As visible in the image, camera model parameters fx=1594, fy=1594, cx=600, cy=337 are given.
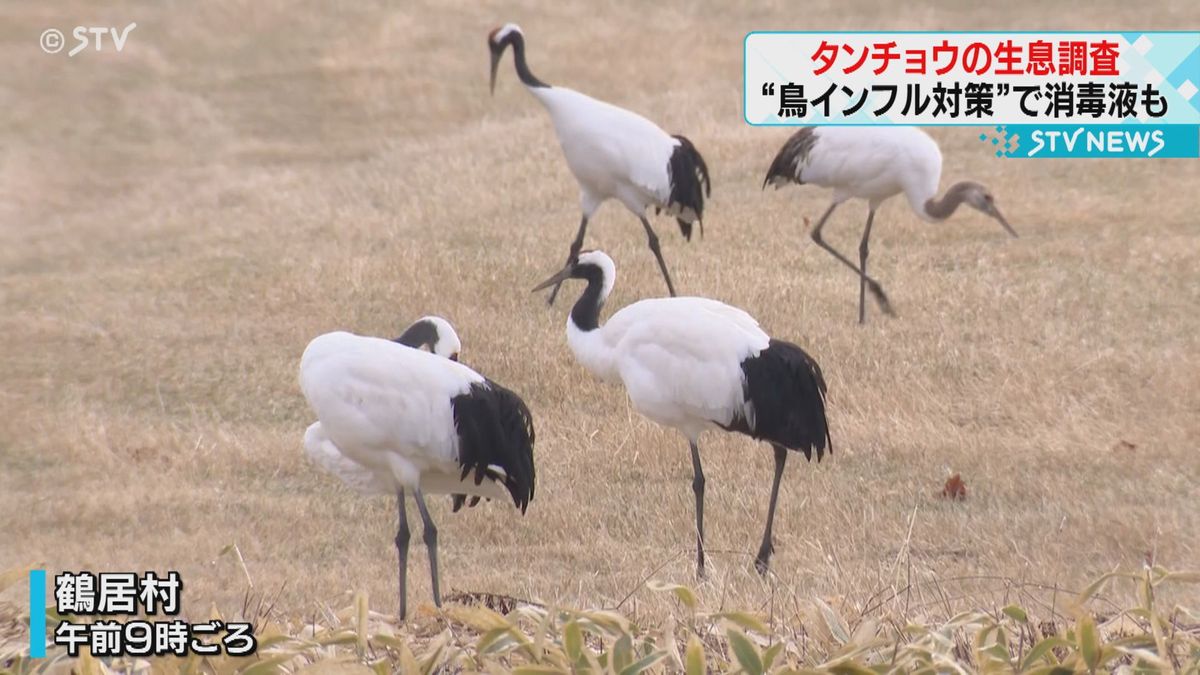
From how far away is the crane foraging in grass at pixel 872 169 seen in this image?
11273mm

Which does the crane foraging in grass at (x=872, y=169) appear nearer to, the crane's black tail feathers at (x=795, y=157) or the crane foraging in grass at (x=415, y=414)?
the crane's black tail feathers at (x=795, y=157)

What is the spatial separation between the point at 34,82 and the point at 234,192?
571 centimetres

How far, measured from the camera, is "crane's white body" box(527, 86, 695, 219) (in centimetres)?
1075

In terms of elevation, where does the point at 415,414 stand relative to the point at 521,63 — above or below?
below

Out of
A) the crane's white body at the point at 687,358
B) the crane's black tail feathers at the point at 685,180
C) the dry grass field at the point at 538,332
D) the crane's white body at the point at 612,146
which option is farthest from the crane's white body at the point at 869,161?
the crane's white body at the point at 687,358

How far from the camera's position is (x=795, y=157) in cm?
1154

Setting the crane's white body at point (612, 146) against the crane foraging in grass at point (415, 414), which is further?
the crane's white body at point (612, 146)

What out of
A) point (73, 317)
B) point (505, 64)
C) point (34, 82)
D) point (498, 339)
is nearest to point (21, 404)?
point (73, 317)

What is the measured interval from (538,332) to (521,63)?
2.40 m
